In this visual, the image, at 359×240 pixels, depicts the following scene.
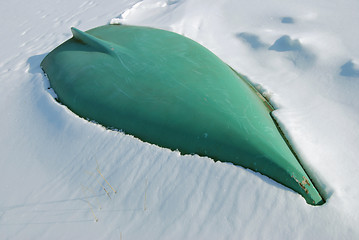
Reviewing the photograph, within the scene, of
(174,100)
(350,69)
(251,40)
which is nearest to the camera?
(174,100)

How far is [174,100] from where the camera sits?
1993 millimetres

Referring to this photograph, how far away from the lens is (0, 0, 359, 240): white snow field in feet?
5.10

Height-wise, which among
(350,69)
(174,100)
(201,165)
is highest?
(174,100)

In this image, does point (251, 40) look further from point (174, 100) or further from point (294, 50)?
point (174, 100)

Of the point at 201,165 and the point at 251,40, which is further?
the point at 251,40

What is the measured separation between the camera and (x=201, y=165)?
177cm

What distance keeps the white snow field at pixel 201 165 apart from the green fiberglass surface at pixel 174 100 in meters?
0.09

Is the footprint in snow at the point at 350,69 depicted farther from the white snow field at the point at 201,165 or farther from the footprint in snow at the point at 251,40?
the footprint in snow at the point at 251,40

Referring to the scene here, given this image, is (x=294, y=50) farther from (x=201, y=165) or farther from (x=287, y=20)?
(x=201, y=165)

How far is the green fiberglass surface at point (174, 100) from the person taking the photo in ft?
5.72

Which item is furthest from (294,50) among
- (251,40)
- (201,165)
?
(201,165)

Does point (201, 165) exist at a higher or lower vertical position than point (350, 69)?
higher

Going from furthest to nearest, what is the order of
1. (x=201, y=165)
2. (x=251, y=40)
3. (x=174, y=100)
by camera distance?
(x=251, y=40)
(x=174, y=100)
(x=201, y=165)

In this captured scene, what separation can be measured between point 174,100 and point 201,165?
497mm
